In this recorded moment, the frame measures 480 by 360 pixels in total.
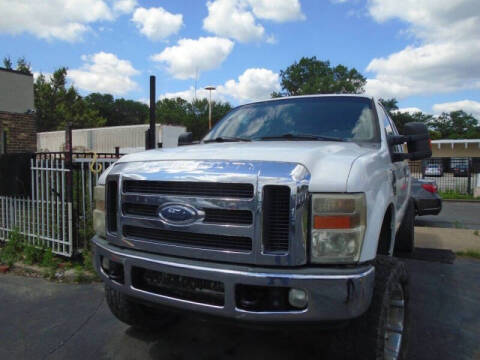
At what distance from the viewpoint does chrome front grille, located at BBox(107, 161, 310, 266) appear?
1.95m

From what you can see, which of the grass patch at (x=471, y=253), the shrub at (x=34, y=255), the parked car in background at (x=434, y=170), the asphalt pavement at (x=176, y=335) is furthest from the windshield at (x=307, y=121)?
the parked car in background at (x=434, y=170)

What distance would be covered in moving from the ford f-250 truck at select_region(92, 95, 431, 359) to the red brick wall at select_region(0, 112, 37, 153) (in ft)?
32.1

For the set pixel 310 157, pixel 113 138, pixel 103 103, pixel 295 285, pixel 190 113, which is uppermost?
pixel 103 103

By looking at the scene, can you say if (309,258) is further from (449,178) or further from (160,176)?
(449,178)

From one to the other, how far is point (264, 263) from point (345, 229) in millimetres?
441

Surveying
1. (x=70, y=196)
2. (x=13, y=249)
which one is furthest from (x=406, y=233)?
(x=13, y=249)

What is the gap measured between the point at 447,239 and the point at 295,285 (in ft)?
20.0

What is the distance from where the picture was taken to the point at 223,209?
2061 millimetres

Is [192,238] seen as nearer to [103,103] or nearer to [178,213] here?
[178,213]

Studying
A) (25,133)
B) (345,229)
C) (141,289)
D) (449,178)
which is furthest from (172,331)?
(449,178)

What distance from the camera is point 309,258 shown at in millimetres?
1961

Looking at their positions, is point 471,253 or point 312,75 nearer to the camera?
point 471,253

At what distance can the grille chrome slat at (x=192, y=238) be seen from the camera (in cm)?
204

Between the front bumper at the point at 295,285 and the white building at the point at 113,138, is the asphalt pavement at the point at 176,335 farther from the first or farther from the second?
the white building at the point at 113,138
